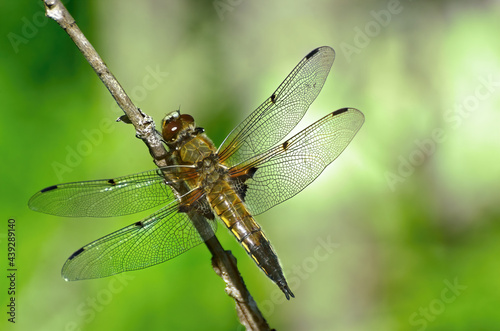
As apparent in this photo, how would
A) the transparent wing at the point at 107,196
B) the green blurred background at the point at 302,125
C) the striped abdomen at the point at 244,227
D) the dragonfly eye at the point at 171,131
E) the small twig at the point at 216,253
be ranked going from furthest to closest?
the green blurred background at the point at 302,125, the dragonfly eye at the point at 171,131, the striped abdomen at the point at 244,227, the transparent wing at the point at 107,196, the small twig at the point at 216,253

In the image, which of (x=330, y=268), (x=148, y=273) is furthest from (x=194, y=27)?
(x=330, y=268)

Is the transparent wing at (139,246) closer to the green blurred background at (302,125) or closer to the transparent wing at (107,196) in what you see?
the transparent wing at (107,196)

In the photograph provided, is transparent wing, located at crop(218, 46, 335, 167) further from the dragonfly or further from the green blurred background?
the green blurred background

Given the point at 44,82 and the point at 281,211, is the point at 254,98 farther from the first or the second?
the point at 44,82

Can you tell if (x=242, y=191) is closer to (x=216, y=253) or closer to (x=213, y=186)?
(x=213, y=186)

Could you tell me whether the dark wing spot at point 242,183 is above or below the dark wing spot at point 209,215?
above

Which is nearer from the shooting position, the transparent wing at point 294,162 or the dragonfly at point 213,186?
the dragonfly at point 213,186

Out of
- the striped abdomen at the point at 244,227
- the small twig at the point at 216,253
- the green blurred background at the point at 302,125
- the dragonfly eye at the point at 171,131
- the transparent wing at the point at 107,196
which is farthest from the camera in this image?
the green blurred background at the point at 302,125

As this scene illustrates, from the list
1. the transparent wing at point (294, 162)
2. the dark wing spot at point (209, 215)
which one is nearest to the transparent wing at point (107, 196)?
the dark wing spot at point (209, 215)
